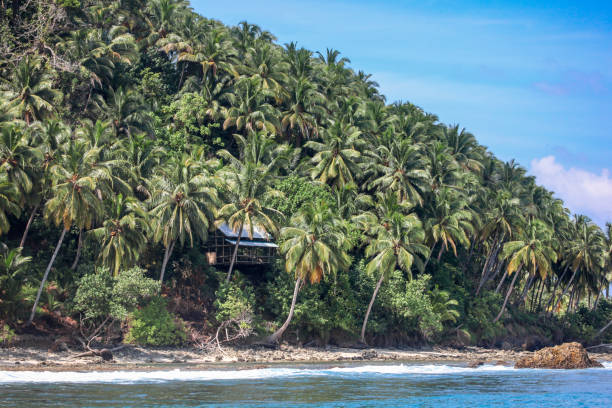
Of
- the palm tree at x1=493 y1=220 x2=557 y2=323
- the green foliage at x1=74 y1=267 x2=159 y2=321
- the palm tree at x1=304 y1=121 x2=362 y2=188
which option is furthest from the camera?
the palm tree at x1=493 y1=220 x2=557 y2=323

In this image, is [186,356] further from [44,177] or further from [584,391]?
[584,391]

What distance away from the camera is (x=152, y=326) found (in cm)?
3947

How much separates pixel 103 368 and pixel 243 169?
16572 mm

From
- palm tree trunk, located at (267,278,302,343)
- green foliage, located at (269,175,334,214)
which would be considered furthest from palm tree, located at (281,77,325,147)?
palm tree trunk, located at (267,278,302,343)

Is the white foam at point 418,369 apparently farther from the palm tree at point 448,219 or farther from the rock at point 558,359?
the palm tree at point 448,219

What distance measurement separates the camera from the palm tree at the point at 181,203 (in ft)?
133

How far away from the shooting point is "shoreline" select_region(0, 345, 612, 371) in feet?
112

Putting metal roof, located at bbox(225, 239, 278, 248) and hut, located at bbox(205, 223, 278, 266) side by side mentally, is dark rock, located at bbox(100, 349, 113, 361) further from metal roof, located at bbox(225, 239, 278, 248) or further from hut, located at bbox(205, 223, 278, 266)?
metal roof, located at bbox(225, 239, 278, 248)

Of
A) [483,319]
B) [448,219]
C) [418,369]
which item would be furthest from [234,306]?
[483,319]

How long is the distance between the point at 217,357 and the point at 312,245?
9202mm

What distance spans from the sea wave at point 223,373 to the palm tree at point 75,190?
757 centimetres

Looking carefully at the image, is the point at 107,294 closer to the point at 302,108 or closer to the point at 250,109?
the point at 250,109

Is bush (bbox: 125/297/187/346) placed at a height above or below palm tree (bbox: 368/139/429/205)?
below

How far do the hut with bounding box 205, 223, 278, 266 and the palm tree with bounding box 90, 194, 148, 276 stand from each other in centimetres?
954
